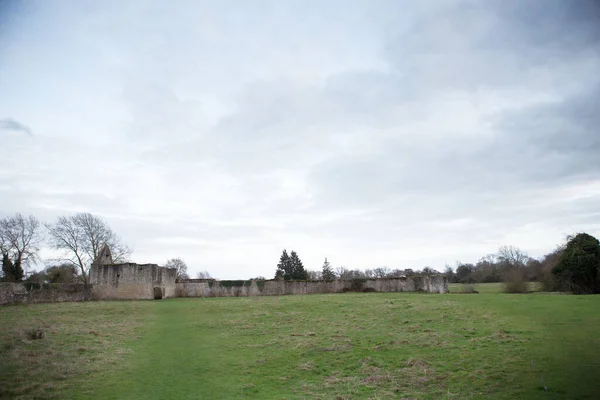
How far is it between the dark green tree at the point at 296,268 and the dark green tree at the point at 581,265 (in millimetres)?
37477

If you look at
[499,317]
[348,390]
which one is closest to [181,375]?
[348,390]

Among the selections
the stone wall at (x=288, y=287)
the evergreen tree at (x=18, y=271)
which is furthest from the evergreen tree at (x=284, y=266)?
the evergreen tree at (x=18, y=271)

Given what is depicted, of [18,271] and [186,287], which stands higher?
[18,271]

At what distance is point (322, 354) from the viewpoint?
44.5ft

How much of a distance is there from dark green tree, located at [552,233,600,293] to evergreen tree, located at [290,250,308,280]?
37477 mm

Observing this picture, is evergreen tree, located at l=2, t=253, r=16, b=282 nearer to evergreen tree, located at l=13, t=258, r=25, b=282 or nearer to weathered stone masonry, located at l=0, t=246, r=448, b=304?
evergreen tree, located at l=13, t=258, r=25, b=282

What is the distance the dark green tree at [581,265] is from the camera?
1116 inches

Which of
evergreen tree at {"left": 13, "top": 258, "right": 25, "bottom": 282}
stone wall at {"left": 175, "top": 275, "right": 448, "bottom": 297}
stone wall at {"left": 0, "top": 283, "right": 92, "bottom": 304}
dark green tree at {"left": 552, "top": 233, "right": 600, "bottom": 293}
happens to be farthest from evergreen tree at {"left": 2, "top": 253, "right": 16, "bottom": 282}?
dark green tree at {"left": 552, "top": 233, "right": 600, "bottom": 293}

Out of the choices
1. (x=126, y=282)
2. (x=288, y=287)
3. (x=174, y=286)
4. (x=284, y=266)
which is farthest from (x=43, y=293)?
(x=284, y=266)

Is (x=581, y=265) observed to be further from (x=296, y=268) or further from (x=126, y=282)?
(x=296, y=268)

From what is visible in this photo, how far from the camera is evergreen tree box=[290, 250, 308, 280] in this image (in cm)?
6162

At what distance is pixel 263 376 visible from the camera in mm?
11555

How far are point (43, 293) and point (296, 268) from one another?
3900 centimetres

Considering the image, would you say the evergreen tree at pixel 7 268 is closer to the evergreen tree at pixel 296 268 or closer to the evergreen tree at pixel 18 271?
the evergreen tree at pixel 18 271
